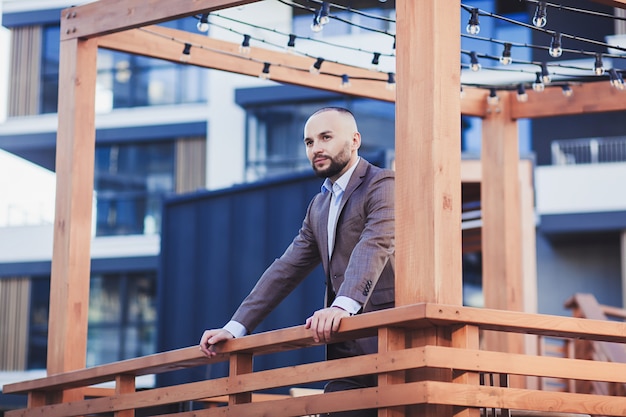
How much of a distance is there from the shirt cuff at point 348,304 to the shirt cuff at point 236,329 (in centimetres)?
78

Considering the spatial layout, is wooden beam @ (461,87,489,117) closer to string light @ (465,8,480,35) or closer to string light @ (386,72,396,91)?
string light @ (386,72,396,91)

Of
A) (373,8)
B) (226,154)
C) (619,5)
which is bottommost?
(619,5)

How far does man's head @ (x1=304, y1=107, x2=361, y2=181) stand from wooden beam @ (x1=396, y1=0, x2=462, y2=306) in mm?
444

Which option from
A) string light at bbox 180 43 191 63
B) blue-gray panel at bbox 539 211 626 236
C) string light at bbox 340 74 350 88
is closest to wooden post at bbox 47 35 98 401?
string light at bbox 180 43 191 63

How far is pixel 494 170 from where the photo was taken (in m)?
7.90

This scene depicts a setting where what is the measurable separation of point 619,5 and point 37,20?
2217 cm

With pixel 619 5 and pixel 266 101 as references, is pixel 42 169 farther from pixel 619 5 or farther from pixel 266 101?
pixel 619 5

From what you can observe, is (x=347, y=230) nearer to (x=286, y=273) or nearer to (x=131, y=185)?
(x=286, y=273)

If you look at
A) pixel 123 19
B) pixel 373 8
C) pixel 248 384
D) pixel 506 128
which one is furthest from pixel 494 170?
pixel 373 8

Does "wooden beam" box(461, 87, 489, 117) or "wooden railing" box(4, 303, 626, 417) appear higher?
"wooden beam" box(461, 87, 489, 117)

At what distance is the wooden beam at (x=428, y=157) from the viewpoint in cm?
411

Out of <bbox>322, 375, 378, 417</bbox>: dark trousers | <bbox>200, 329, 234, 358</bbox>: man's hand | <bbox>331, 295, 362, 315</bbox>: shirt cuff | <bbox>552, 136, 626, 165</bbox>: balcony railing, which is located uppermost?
<bbox>552, 136, 626, 165</bbox>: balcony railing

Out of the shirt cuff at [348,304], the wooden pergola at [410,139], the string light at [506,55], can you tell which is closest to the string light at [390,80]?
the wooden pergola at [410,139]

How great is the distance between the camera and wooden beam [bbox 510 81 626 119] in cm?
753
